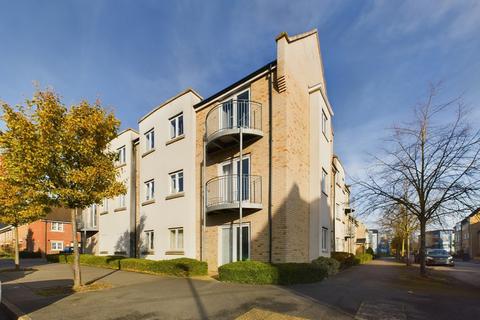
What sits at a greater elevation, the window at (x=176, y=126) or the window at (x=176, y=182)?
the window at (x=176, y=126)

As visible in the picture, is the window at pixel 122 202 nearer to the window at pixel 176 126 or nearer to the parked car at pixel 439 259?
the window at pixel 176 126

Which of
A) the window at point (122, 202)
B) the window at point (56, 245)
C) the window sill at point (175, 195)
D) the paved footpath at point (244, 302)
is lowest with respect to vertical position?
the window at point (56, 245)

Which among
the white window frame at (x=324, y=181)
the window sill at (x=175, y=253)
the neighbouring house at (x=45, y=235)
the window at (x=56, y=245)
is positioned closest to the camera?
the window sill at (x=175, y=253)

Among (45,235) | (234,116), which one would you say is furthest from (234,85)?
(45,235)

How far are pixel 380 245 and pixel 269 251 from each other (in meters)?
87.4

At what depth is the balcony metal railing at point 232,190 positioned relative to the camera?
1353 centimetres

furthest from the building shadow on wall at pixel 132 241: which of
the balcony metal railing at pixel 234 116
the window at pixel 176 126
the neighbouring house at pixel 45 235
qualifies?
the neighbouring house at pixel 45 235

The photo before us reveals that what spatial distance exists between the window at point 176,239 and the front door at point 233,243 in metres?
3.06

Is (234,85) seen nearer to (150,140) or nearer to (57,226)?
(150,140)

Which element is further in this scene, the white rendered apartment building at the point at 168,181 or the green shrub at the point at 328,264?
the white rendered apartment building at the point at 168,181

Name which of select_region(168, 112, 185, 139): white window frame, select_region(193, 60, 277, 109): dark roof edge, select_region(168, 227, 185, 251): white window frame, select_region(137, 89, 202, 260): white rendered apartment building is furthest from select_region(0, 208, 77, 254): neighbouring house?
select_region(193, 60, 277, 109): dark roof edge

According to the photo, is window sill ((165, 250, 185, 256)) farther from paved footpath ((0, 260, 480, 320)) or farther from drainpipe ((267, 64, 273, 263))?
drainpipe ((267, 64, 273, 263))

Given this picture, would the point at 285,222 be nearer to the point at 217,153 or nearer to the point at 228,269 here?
the point at 228,269

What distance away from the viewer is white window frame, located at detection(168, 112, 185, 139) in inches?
702
